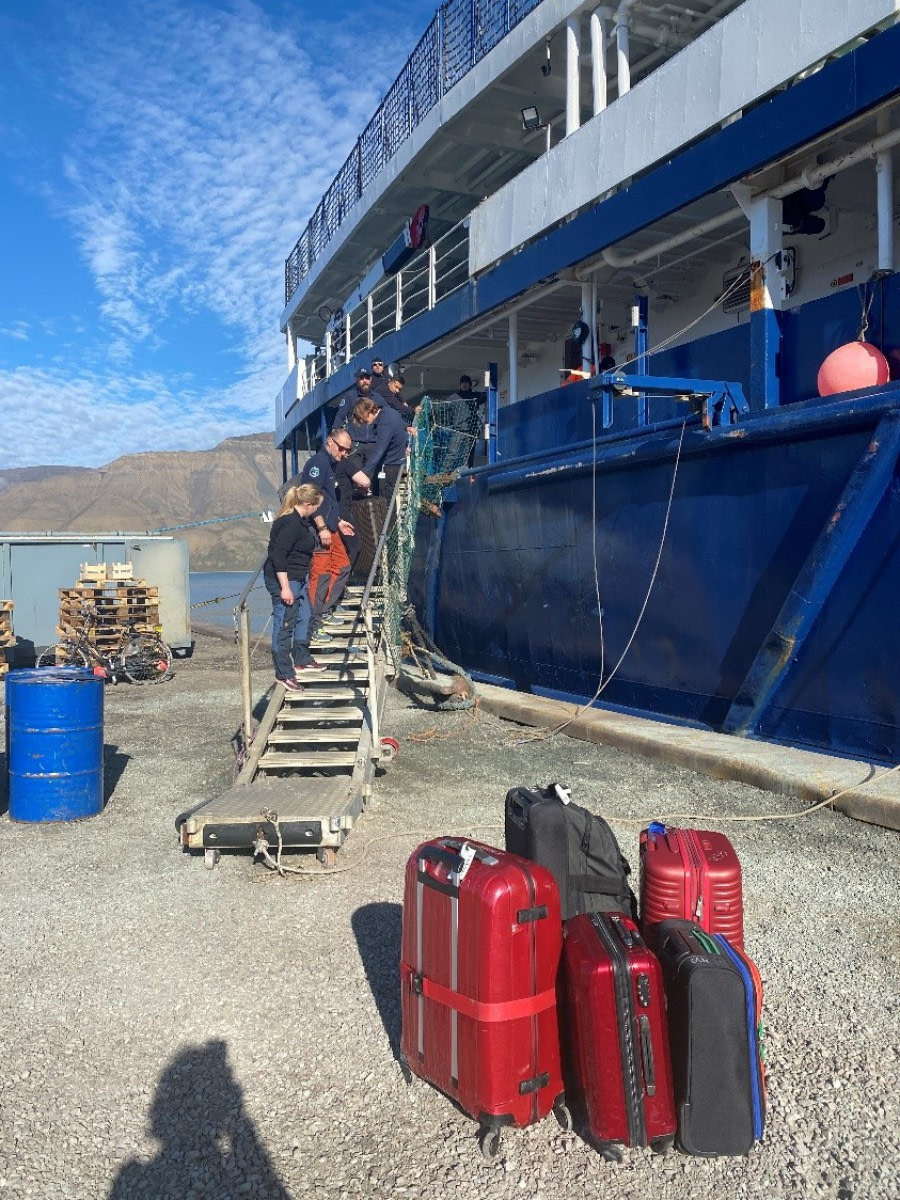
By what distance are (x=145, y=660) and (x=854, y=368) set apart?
10387 millimetres

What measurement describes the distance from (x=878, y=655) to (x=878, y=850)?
1.71 meters

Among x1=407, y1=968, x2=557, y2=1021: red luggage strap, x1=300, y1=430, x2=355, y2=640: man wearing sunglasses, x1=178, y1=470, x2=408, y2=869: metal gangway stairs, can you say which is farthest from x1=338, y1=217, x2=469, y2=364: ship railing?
x1=407, y1=968, x2=557, y2=1021: red luggage strap

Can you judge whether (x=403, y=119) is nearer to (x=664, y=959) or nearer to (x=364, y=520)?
(x=364, y=520)

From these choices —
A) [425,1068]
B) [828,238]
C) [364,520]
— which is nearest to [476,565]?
[364,520]

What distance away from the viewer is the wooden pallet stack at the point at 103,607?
13.6m

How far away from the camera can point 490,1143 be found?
2.49m

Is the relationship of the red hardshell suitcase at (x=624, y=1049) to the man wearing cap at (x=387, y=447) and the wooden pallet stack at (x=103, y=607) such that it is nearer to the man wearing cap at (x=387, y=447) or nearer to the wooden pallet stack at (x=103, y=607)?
the man wearing cap at (x=387, y=447)

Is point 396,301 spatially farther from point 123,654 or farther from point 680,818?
point 680,818

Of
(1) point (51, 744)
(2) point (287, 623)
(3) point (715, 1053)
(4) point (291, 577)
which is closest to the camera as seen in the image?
(3) point (715, 1053)

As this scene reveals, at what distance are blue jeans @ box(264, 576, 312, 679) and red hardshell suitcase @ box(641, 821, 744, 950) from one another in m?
4.60

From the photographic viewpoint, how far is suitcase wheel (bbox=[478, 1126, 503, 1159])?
2.48 meters

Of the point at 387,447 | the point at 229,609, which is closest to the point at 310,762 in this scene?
the point at 387,447

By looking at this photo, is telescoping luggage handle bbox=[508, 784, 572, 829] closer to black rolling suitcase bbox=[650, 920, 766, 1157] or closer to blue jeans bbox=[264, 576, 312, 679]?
black rolling suitcase bbox=[650, 920, 766, 1157]

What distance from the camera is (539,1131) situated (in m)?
2.61
